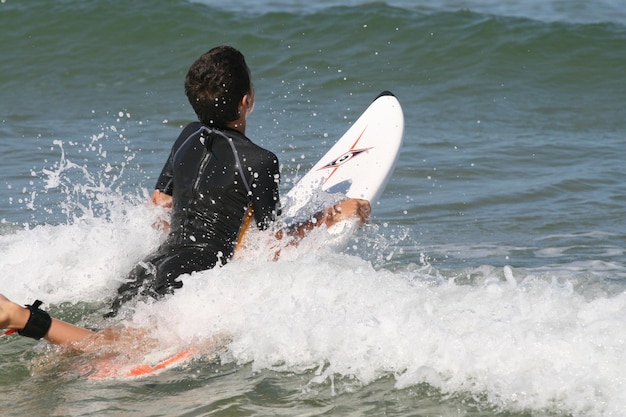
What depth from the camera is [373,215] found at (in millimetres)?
8172

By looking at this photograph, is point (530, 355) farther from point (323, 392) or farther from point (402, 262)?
point (402, 262)

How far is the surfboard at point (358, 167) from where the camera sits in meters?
6.20

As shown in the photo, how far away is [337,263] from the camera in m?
5.42

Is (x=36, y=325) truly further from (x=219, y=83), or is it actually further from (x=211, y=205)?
(x=219, y=83)

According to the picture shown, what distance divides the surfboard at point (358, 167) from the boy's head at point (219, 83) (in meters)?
1.13

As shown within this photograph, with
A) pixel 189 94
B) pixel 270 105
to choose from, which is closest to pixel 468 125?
pixel 270 105

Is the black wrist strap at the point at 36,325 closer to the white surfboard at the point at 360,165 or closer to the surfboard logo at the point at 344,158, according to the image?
the white surfboard at the point at 360,165

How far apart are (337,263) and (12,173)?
191 inches

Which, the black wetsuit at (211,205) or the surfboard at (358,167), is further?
the surfboard at (358,167)

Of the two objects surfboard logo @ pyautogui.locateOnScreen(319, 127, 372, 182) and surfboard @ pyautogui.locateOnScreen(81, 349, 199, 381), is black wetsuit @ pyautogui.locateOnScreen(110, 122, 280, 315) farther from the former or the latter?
surfboard logo @ pyautogui.locateOnScreen(319, 127, 372, 182)

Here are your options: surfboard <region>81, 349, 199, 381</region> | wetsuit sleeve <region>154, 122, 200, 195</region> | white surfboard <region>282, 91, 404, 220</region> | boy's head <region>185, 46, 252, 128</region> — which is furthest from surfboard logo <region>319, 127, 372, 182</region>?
surfboard <region>81, 349, 199, 381</region>

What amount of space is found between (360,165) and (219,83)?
6.53 feet

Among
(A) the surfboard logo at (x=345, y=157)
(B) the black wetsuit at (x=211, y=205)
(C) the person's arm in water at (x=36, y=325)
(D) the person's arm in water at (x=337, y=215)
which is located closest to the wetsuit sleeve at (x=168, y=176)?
(B) the black wetsuit at (x=211, y=205)

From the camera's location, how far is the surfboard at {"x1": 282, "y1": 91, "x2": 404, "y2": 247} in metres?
6.20
